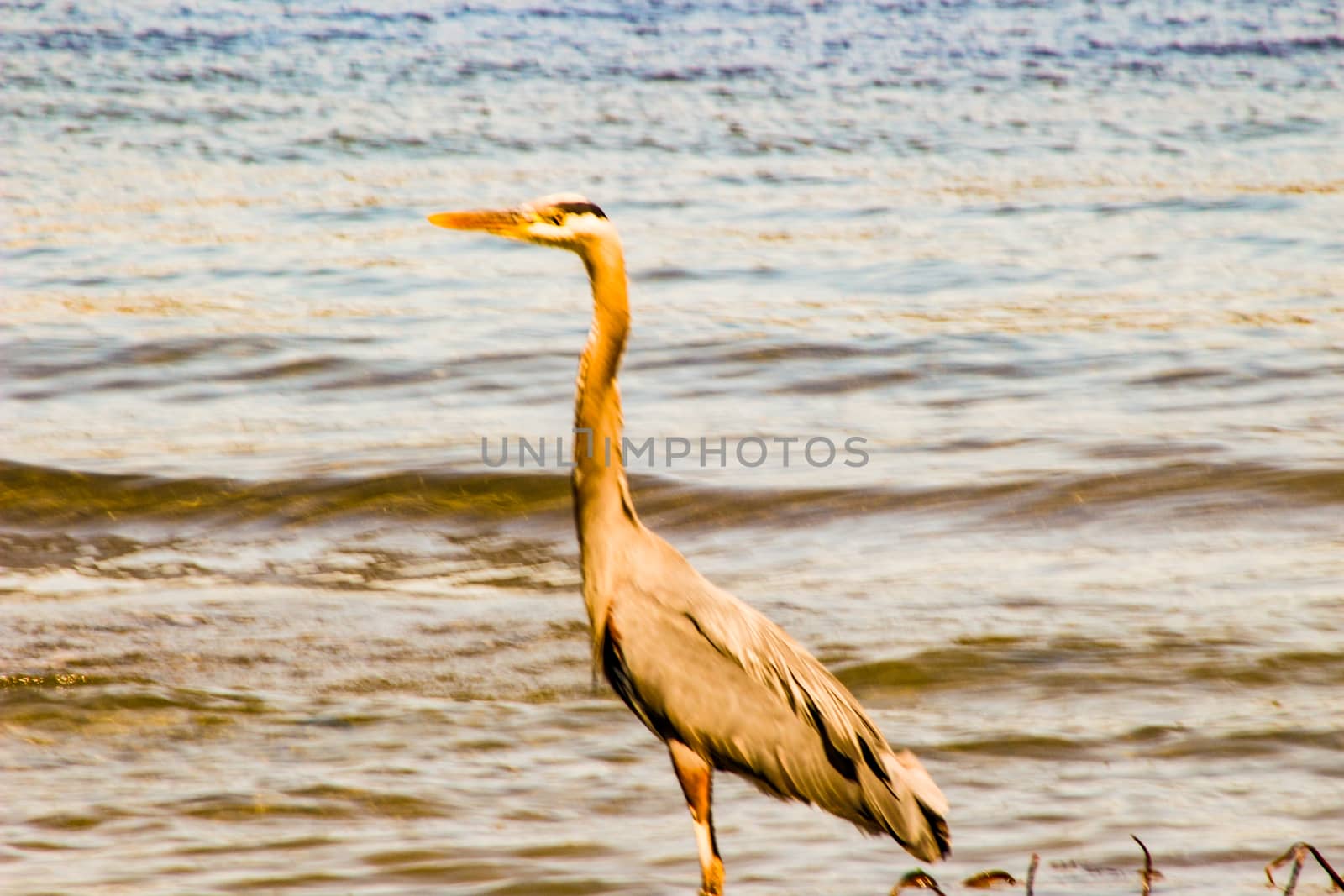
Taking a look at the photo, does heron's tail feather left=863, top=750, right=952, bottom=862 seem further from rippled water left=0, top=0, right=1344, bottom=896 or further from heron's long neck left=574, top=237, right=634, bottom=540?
heron's long neck left=574, top=237, right=634, bottom=540

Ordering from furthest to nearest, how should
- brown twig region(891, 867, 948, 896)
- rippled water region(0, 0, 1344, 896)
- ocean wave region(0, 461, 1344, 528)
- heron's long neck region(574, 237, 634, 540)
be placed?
ocean wave region(0, 461, 1344, 528) → rippled water region(0, 0, 1344, 896) → heron's long neck region(574, 237, 634, 540) → brown twig region(891, 867, 948, 896)

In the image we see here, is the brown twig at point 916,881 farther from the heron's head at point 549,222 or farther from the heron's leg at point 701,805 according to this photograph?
the heron's head at point 549,222

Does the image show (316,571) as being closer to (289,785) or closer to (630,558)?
(289,785)

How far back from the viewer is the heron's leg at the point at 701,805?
3.98 m

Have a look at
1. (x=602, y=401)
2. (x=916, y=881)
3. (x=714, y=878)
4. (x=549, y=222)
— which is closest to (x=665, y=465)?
(x=602, y=401)

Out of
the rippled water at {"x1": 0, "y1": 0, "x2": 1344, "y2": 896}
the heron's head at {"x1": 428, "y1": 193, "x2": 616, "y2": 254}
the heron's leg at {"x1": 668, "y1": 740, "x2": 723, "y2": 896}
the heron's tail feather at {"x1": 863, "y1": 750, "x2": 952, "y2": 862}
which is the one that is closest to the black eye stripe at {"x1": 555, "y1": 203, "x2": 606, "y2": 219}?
the heron's head at {"x1": 428, "y1": 193, "x2": 616, "y2": 254}

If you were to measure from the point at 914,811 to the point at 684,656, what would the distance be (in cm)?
65

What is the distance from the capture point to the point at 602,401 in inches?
161

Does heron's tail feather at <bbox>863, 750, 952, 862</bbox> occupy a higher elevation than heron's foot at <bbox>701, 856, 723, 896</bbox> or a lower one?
higher

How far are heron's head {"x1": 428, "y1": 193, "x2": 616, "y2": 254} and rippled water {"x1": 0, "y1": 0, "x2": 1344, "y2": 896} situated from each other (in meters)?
1.60

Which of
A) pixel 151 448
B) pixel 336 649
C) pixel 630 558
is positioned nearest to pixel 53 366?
pixel 151 448

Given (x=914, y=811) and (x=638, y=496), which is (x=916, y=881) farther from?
(x=638, y=496)

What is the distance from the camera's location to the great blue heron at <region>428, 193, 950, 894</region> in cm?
402

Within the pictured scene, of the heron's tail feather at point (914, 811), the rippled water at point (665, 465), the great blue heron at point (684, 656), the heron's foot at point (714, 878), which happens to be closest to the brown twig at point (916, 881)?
the heron's tail feather at point (914, 811)
